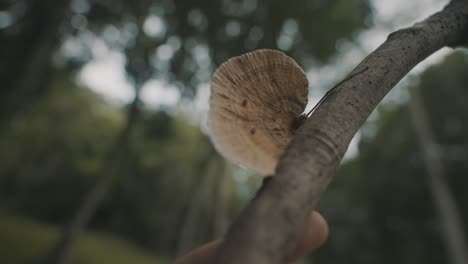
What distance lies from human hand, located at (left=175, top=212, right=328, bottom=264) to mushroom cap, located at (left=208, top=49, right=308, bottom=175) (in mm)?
138

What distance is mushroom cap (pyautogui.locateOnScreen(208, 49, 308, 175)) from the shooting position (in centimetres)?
65

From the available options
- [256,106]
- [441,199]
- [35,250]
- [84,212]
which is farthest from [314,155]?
[35,250]

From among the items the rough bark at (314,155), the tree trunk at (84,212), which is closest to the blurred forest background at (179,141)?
the tree trunk at (84,212)

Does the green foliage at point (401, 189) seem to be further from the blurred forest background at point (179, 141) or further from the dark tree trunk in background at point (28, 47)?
the dark tree trunk in background at point (28, 47)

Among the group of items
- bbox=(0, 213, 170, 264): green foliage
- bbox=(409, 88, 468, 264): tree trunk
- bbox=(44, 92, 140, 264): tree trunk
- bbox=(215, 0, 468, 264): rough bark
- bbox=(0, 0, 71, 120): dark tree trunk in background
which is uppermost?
bbox=(409, 88, 468, 264): tree trunk

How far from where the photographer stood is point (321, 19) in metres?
7.06

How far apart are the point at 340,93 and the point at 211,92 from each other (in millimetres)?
234

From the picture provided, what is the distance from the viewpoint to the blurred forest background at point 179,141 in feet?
23.4

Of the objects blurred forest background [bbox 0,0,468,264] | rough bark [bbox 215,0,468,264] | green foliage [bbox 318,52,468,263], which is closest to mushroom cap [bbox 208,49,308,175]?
rough bark [bbox 215,0,468,264]

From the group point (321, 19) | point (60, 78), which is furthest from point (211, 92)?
point (60, 78)

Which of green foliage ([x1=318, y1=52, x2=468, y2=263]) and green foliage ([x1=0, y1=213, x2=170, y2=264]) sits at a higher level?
green foliage ([x1=318, y1=52, x2=468, y2=263])

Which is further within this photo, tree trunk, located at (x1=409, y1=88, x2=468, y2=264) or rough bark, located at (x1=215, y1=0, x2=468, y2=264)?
tree trunk, located at (x1=409, y1=88, x2=468, y2=264)

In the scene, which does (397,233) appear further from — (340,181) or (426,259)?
(340,181)

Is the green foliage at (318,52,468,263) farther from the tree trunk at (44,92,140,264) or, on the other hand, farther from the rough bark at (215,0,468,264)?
the rough bark at (215,0,468,264)
